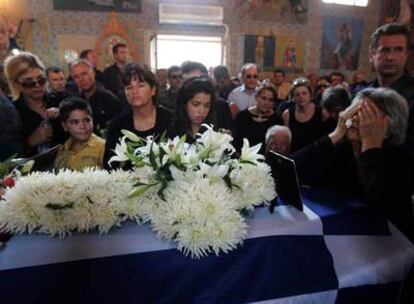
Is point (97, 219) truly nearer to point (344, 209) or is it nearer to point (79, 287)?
point (79, 287)

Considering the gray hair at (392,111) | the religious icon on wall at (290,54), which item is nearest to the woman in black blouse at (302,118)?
the gray hair at (392,111)

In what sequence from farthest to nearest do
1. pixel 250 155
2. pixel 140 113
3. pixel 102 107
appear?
pixel 102 107, pixel 140 113, pixel 250 155

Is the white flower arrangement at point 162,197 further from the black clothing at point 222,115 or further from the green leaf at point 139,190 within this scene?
the black clothing at point 222,115

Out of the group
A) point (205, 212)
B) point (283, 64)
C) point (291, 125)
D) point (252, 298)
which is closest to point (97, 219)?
point (205, 212)

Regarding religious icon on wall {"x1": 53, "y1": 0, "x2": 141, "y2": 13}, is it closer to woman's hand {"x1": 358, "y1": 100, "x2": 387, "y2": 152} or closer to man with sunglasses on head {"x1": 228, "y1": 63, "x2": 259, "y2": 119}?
man with sunglasses on head {"x1": 228, "y1": 63, "x2": 259, "y2": 119}

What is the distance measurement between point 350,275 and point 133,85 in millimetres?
1612

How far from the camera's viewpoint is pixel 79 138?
2305 millimetres

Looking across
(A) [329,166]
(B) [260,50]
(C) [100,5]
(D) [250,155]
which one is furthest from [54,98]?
(B) [260,50]

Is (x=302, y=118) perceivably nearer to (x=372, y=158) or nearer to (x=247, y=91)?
(x=247, y=91)

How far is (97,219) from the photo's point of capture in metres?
1.13

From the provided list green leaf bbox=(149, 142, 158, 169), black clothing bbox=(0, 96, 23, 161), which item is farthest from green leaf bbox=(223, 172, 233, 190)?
black clothing bbox=(0, 96, 23, 161)

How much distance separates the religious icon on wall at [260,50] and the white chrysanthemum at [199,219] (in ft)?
23.8

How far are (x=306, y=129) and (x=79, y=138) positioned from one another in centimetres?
209

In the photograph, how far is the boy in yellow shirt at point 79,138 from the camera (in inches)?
86.9
